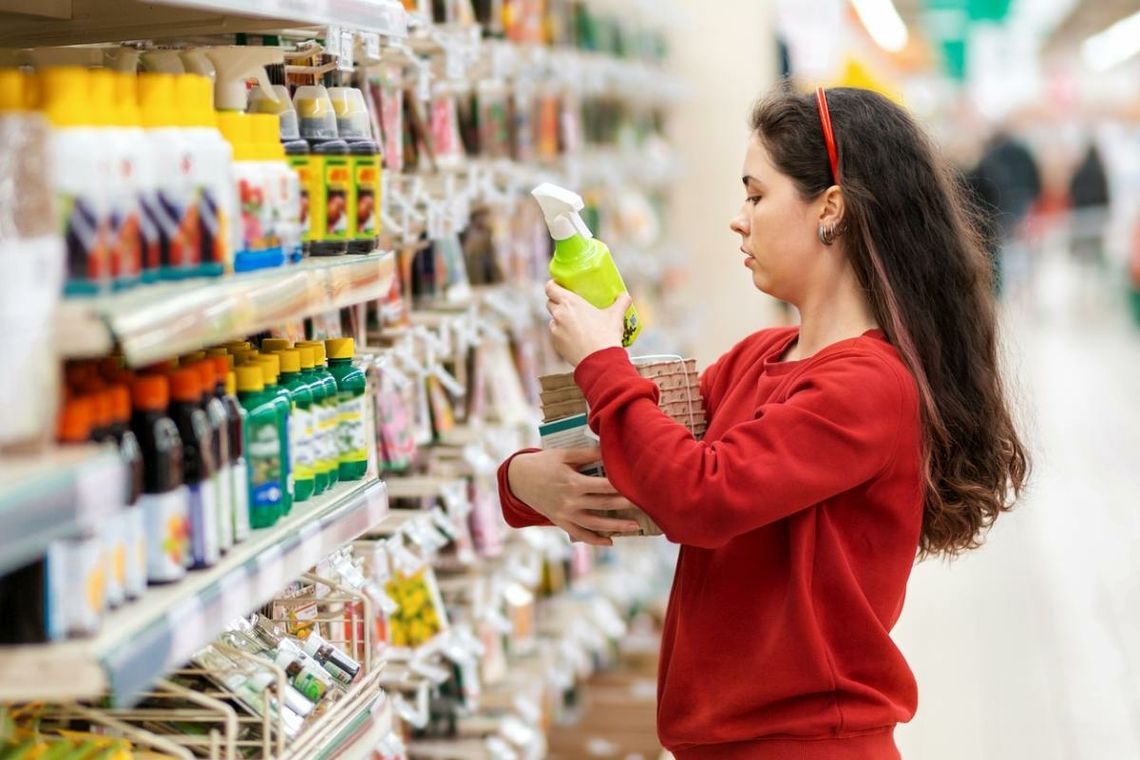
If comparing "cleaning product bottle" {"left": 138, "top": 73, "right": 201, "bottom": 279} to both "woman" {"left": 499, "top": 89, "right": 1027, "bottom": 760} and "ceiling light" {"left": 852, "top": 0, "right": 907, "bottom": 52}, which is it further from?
"ceiling light" {"left": 852, "top": 0, "right": 907, "bottom": 52}

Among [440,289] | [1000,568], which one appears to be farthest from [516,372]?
[1000,568]

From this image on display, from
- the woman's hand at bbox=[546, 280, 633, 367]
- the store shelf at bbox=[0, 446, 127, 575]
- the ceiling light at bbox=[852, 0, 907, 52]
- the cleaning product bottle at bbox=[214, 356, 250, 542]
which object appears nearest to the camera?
the store shelf at bbox=[0, 446, 127, 575]

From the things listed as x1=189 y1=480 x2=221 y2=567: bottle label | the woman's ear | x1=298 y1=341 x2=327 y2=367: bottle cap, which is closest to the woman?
the woman's ear

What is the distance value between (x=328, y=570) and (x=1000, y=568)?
498cm

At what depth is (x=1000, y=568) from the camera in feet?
22.3

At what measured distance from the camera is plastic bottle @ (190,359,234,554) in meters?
1.61

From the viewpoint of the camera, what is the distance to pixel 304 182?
1.98 meters

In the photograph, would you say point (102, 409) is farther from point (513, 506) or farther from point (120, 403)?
point (513, 506)

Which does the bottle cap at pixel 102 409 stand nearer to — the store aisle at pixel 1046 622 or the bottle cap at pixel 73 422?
the bottle cap at pixel 73 422

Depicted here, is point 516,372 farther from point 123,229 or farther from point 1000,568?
point 1000,568

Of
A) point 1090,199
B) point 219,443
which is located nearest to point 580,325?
point 219,443

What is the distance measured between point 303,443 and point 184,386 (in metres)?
0.34

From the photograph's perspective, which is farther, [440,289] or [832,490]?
[440,289]

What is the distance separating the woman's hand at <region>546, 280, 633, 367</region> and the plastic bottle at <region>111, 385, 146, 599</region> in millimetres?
685
